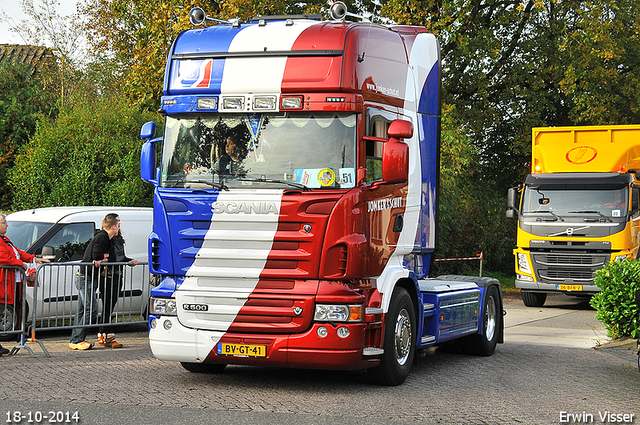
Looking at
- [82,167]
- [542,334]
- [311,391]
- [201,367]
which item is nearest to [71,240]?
[201,367]

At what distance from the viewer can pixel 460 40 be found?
23562 mm

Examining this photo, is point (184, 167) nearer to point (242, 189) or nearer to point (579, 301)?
point (242, 189)

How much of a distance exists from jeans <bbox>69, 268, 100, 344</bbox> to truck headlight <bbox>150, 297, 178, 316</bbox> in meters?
2.93

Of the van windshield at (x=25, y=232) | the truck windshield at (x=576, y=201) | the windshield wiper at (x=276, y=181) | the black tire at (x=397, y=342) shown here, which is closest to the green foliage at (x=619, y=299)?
the black tire at (x=397, y=342)

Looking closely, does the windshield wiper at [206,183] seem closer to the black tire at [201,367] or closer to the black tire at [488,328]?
the black tire at [201,367]

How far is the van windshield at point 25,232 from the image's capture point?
39.8 ft

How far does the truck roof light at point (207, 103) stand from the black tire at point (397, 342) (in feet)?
8.93

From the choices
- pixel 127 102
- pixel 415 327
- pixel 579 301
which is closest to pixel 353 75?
pixel 415 327

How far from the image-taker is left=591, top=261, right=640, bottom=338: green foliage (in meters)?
11.4

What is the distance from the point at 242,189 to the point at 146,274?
5351 millimetres

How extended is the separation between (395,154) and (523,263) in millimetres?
11501

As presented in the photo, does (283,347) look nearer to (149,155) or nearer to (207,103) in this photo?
(207,103)

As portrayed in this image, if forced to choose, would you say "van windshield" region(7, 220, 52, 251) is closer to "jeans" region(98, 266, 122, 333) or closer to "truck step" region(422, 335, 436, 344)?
"jeans" region(98, 266, 122, 333)

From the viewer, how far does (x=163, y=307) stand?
8125 millimetres
